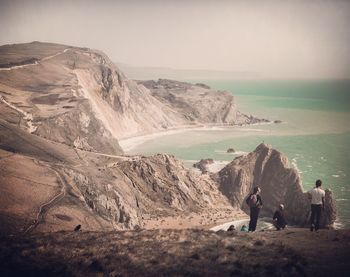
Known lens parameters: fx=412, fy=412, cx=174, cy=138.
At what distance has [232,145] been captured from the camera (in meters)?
97.7

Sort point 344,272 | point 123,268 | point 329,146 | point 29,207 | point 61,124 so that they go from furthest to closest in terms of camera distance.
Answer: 1. point 329,146
2. point 61,124
3. point 29,207
4. point 123,268
5. point 344,272

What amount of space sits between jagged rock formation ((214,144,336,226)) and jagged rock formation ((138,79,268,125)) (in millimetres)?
81234

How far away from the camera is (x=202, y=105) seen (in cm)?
14388

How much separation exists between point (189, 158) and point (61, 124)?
1067 inches

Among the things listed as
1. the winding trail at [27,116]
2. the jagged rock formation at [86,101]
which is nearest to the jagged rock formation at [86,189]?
the winding trail at [27,116]

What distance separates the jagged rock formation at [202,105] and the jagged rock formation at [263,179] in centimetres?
8123

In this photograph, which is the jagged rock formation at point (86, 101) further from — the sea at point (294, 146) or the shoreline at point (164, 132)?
the sea at point (294, 146)

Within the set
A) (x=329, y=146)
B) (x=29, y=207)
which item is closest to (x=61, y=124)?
(x=29, y=207)

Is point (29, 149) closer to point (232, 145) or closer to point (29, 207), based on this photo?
point (29, 207)

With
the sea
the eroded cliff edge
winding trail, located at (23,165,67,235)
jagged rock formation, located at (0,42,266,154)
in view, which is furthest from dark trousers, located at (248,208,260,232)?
jagged rock formation, located at (0,42,266,154)

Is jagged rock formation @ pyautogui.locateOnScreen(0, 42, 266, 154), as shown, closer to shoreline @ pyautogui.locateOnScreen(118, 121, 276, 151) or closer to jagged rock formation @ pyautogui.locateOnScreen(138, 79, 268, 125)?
jagged rock formation @ pyautogui.locateOnScreen(138, 79, 268, 125)

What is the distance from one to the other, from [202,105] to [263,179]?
9457cm

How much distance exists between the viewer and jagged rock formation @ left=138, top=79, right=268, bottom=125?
139 metres

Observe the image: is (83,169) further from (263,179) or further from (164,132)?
(164,132)
